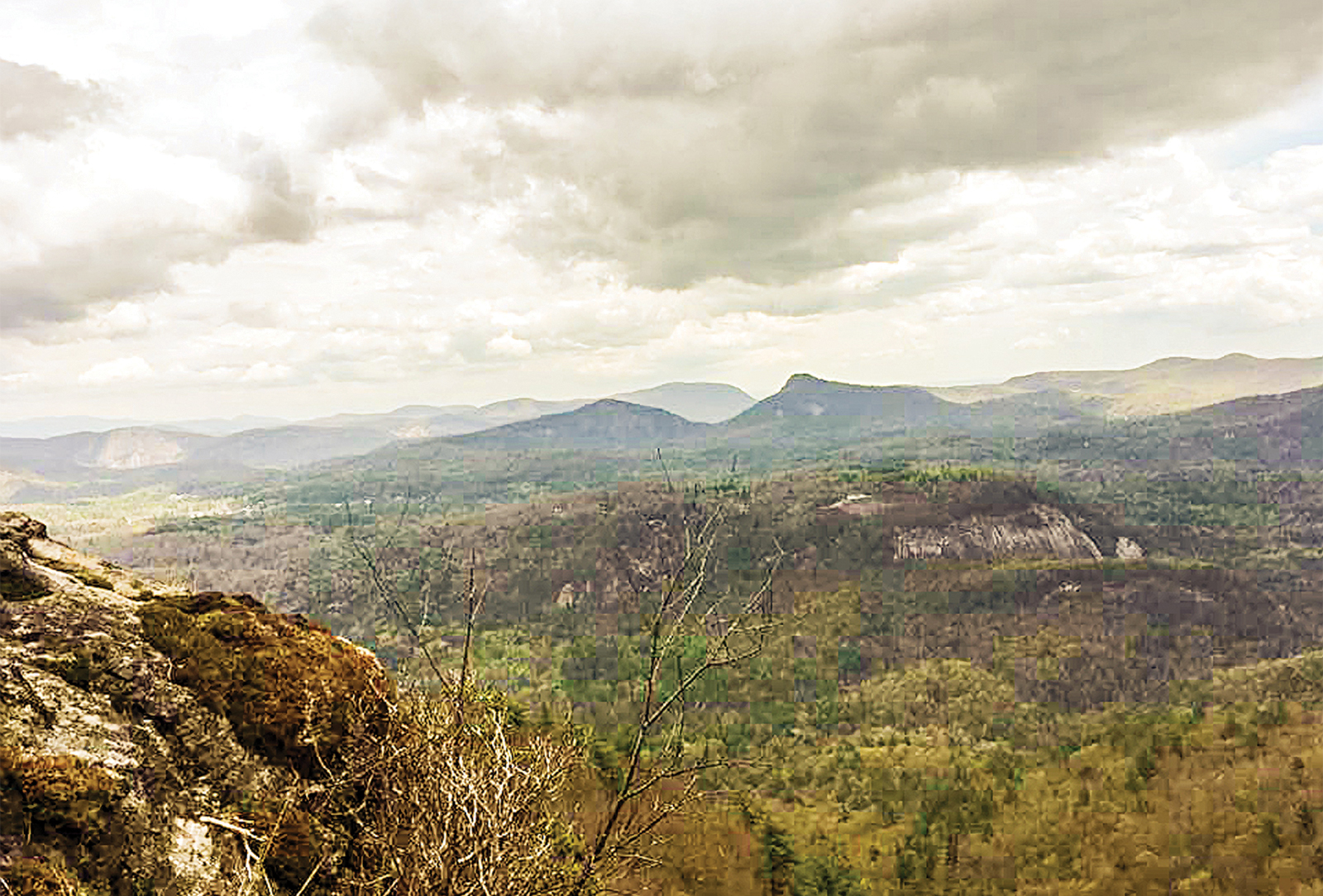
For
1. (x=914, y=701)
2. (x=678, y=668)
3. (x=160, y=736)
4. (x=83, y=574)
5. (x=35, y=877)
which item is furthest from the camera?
(x=914, y=701)

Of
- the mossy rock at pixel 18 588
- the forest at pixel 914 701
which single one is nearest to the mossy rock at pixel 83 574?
the mossy rock at pixel 18 588

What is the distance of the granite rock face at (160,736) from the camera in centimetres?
607

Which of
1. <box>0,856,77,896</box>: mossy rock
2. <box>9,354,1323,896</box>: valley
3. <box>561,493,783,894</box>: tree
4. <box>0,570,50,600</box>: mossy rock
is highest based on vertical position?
<box>0,570,50,600</box>: mossy rock

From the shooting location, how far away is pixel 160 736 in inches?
288

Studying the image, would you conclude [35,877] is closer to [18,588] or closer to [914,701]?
[18,588]

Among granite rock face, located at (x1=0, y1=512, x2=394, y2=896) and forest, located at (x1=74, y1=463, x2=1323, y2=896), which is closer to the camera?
granite rock face, located at (x1=0, y1=512, x2=394, y2=896)

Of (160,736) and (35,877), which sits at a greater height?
(160,736)

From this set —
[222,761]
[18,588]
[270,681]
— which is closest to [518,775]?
[222,761]

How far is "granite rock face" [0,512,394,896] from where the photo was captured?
6070mm

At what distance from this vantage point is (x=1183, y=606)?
158 meters

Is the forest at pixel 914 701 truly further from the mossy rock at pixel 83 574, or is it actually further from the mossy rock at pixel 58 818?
the mossy rock at pixel 83 574

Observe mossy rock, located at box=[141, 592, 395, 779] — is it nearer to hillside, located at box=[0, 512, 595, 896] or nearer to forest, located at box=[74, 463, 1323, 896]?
hillside, located at box=[0, 512, 595, 896]

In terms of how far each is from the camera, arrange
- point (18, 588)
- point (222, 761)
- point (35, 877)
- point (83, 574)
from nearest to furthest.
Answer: point (35, 877), point (222, 761), point (18, 588), point (83, 574)

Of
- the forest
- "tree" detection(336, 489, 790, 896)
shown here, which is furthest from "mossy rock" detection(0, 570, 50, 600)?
"tree" detection(336, 489, 790, 896)
